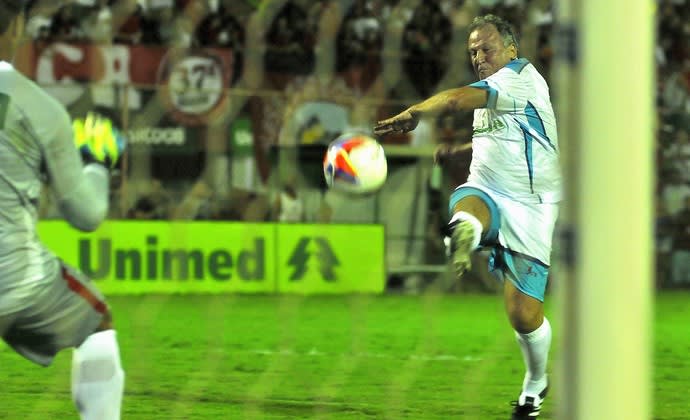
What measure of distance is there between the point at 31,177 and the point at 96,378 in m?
0.58

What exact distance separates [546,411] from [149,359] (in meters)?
2.78

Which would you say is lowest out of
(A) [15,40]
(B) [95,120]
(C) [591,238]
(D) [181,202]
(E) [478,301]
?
(E) [478,301]

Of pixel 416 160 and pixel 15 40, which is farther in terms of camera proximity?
pixel 416 160

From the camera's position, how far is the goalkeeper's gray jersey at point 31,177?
10.7ft

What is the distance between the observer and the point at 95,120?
354 cm

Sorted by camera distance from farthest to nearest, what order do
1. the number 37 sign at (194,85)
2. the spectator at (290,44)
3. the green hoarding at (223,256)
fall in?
the spectator at (290,44)
the number 37 sign at (194,85)
the green hoarding at (223,256)

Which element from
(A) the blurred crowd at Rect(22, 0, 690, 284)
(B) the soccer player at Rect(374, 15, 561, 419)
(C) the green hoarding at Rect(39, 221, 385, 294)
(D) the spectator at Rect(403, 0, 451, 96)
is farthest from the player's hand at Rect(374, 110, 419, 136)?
(D) the spectator at Rect(403, 0, 451, 96)

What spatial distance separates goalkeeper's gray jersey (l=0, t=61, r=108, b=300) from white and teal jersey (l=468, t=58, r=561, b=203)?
99.9 inches

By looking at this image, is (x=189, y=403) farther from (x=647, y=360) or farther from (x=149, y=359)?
(x=647, y=360)

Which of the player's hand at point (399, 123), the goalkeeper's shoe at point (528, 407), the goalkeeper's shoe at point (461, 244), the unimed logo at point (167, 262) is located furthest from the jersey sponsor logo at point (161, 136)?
the player's hand at point (399, 123)

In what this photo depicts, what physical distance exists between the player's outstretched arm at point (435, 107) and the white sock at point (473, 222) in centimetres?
53

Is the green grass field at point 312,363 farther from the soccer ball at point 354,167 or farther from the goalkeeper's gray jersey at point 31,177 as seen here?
the goalkeeper's gray jersey at point 31,177

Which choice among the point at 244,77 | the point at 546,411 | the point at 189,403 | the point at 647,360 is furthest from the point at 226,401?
the point at 244,77

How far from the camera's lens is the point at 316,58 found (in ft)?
47.3
